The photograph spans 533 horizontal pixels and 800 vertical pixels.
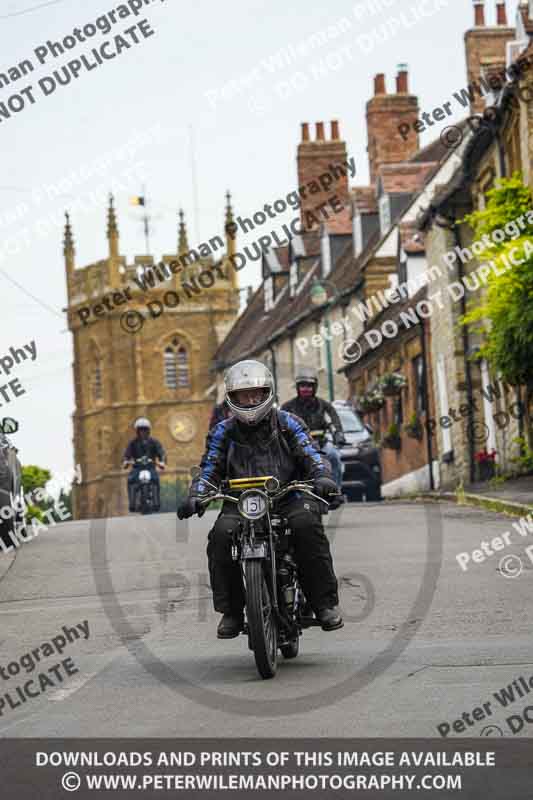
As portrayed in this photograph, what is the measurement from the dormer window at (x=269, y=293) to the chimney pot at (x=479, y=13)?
3260 cm

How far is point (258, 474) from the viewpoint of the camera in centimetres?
978

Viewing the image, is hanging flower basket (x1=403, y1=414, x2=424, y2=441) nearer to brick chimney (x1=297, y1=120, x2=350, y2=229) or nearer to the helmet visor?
brick chimney (x1=297, y1=120, x2=350, y2=229)

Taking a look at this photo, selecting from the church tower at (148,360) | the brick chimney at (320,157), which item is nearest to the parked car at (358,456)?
the brick chimney at (320,157)

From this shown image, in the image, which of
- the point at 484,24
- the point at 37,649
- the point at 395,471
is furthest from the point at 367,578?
the point at 395,471

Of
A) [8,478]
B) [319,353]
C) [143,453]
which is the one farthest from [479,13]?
[8,478]

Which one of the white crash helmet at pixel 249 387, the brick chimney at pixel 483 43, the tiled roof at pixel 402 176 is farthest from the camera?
the tiled roof at pixel 402 176

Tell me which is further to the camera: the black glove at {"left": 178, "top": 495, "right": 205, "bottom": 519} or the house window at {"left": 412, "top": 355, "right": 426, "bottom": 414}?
the house window at {"left": 412, "top": 355, "right": 426, "bottom": 414}

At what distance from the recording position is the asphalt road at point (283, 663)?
7758mm

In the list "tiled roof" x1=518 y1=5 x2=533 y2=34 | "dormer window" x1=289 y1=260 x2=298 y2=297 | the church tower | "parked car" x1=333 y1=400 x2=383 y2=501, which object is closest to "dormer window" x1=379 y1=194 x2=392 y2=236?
"dormer window" x1=289 y1=260 x2=298 y2=297

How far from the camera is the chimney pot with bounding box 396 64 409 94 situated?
53.6 meters

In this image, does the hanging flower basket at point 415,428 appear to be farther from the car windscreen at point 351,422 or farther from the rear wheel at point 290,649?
the rear wheel at point 290,649

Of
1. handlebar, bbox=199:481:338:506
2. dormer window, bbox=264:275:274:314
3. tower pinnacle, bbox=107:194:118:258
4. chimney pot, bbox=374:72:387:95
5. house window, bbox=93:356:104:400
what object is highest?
tower pinnacle, bbox=107:194:118:258

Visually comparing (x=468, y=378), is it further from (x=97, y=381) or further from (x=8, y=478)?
(x=97, y=381)
